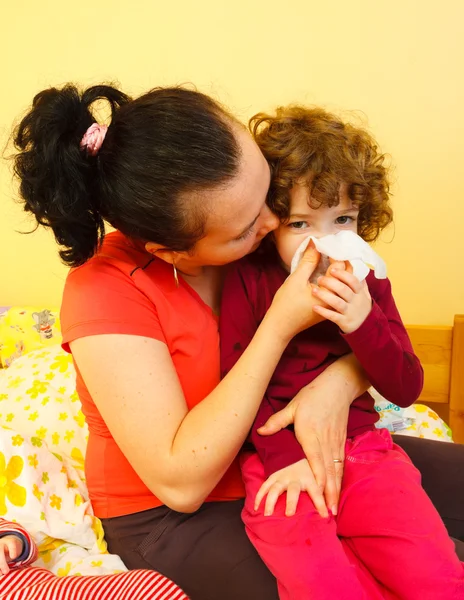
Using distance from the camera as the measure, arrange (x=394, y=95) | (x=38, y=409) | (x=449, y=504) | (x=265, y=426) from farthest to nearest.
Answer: (x=394, y=95), (x=38, y=409), (x=449, y=504), (x=265, y=426)

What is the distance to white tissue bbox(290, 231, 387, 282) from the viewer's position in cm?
90

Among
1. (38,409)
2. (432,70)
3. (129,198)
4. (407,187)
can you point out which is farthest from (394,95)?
(38,409)

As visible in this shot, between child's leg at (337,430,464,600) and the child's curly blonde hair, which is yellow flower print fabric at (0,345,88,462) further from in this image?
the child's curly blonde hair

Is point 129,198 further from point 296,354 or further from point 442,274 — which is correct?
point 442,274

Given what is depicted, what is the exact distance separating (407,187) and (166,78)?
0.89 m

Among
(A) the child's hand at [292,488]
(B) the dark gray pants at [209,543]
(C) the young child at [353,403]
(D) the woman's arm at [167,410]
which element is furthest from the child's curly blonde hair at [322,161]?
(B) the dark gray pants at [209,543]

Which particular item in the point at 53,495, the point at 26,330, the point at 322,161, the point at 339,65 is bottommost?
the point at 26,330

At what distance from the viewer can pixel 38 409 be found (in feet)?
4.91

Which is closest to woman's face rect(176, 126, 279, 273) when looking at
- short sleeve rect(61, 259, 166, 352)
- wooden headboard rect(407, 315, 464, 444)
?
short sleeve rect(61, 259, 166, 352)

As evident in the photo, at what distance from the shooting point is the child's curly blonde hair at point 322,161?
993 millimetres

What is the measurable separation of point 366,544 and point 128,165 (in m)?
0.70

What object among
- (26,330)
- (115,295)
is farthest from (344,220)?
(26,330)

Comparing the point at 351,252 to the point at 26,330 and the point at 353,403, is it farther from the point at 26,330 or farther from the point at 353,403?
the point at 26,330

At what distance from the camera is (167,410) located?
0.86 meters
